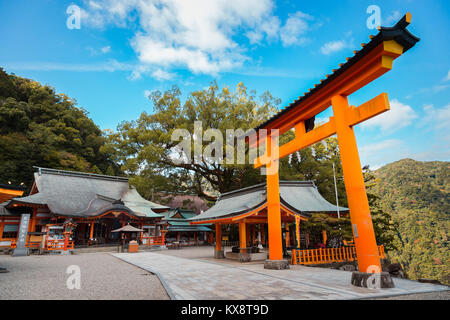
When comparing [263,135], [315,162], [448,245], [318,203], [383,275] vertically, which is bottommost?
[448,245]

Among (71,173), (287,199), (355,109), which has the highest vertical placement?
(71,173)

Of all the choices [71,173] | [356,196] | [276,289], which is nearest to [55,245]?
[71,173]

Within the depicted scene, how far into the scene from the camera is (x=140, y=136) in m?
23.2

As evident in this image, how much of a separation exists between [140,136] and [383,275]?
854 inches

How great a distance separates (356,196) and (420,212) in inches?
1644

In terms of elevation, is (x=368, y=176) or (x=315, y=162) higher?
(x=315, y=162)

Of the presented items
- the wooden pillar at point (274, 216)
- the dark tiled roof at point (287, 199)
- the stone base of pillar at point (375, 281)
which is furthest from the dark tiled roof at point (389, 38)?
the dark tiled roof at point (287, 199)

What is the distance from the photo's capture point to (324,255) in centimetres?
1080

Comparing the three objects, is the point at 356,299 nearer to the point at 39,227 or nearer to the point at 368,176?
the point at 368,176

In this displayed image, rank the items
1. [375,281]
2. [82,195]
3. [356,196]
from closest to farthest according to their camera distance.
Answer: [375,281], [356,196], [82,195]

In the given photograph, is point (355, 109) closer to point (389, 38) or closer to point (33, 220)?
point (389, 38)

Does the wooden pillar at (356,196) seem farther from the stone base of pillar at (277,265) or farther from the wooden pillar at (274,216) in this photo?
the stone base of pillar at (277,265)

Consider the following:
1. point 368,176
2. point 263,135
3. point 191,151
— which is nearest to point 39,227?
point 191,151

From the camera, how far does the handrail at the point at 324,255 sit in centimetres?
1056
